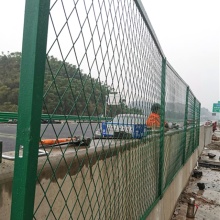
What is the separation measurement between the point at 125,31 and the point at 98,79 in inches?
25.6

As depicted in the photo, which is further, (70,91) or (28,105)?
(70,91)

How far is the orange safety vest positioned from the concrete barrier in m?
0.21

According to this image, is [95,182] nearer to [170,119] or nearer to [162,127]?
[162,127]

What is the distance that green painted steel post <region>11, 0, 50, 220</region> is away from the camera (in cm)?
94

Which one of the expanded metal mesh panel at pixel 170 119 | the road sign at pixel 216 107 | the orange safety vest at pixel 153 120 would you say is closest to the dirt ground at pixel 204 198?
the expanded metal mesh panel at pixel 170 119

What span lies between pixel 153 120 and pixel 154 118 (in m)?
0.04

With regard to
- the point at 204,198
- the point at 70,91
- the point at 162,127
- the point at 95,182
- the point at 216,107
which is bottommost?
the point at 204,198

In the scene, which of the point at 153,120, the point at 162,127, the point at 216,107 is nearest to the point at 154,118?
the point at 153,120

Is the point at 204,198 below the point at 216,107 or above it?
below

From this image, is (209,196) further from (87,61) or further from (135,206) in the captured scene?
(87,61)

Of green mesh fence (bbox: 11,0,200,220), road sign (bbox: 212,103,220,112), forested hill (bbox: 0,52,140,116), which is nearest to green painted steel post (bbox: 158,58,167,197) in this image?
green mesh fence (bbox: 11,0,200,220)

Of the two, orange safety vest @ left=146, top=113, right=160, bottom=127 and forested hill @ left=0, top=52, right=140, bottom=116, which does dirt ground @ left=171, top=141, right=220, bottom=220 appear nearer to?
orange safety vest @ left=146, top=113, right=160, bottom=127

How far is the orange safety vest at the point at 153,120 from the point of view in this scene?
3.20m

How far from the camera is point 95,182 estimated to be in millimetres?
1936
